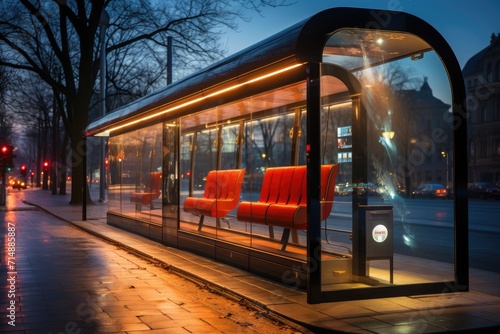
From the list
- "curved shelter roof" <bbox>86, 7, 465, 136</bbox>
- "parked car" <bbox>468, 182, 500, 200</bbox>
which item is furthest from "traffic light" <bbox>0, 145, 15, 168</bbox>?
"parked car" <bbox>468, 182, 500, 200</bbox>

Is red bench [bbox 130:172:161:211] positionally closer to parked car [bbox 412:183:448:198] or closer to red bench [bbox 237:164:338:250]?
red bench [bbox 237:164:338:250]

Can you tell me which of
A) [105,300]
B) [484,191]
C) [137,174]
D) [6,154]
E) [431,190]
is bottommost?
[105,300]

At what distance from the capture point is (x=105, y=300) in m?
8.16

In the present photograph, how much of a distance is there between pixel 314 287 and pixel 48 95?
2078 inches

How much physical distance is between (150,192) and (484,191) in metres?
38.2

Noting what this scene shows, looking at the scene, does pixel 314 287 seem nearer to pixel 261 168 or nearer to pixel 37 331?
pixel 37 331

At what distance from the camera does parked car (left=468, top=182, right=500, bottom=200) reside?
4821cm

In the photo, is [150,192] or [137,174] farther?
[137,174]

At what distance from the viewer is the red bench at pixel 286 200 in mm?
9273

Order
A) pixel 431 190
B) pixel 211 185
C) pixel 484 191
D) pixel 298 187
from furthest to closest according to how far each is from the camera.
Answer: pixel 484 191 < pixel 211 185 < pixel 298 187 < pixel 431 190

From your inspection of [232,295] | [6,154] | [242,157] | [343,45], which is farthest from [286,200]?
[6,154]

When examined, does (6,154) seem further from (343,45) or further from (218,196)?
(343,45)

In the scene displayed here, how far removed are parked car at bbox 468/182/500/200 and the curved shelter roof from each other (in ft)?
137

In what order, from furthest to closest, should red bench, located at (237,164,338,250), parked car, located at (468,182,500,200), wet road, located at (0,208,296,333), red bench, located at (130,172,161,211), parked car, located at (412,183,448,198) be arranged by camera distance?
parked car, located at (468,182,500,200) < red bench, located at (130,172,161,211) < red bench, located at (237,164,338,250) < parked car, located at (412,183,448,198) < wet road, located at (0,208,296,333)
